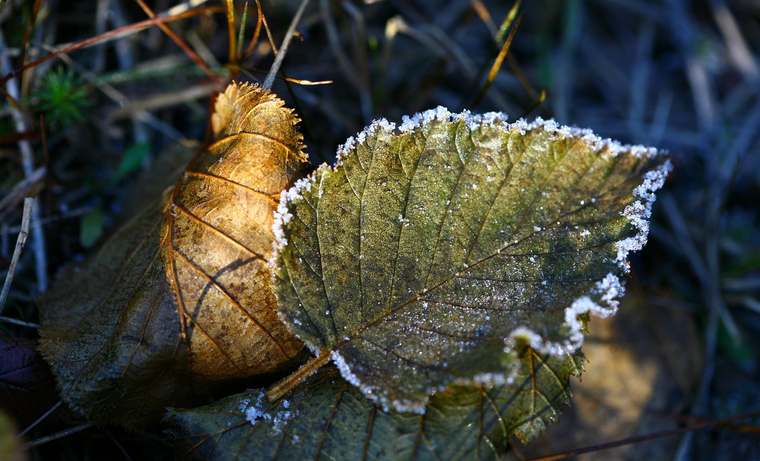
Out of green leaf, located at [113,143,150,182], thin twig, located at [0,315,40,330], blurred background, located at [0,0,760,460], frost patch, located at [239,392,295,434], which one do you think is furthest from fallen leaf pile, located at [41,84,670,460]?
green leaf, located at [113,143,150,182]

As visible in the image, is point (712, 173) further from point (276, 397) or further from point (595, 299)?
point (276, 397)

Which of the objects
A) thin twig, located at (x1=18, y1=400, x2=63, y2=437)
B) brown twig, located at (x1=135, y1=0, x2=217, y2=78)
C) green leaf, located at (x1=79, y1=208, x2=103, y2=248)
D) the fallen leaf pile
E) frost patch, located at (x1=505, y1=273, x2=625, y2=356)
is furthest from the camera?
green leaf, located at (x1=79, y1=208, x2=103, y2=248)

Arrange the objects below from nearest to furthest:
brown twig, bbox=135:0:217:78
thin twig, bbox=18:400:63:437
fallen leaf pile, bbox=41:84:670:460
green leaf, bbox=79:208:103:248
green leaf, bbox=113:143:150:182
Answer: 1. fallen leaf pile, bbox=41:84:670:460
2. thin twig, bbox=18:400:63:437
3. brown twig, bbox=135:0:217:78
4. green leaf, bbox=79:208:103:248
5. green leaf, bbox=113:143:150:182

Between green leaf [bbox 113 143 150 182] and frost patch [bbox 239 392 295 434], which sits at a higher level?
green leaf [bbox 113 143 150 182]

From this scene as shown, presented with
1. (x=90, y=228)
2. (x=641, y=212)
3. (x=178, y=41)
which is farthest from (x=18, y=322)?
(x=641, y=212)

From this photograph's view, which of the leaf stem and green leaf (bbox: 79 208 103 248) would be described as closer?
the leaf stem

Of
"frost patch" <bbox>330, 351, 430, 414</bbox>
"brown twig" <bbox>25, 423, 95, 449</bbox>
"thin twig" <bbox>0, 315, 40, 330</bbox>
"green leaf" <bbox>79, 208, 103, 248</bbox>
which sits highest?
"green leaf" <bbox>79, 208, 103, 248</bbox>

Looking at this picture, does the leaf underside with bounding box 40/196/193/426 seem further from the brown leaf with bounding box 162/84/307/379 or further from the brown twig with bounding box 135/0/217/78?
the brown twig with bounding box 135/0/217/78
